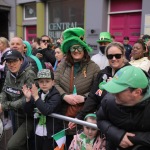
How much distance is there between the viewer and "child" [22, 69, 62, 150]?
2627 millimetres

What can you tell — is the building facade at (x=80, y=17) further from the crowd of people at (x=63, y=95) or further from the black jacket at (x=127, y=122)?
the black jacket at (x=127, y=122)

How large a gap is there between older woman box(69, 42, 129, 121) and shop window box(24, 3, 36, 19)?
9.27m

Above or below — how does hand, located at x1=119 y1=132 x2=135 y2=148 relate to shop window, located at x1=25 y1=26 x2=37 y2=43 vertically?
below

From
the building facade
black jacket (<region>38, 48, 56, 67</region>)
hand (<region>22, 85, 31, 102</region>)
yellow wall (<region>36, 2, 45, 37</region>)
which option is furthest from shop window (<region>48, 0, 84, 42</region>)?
hand (<region>22, 85, 31, 102</region>)

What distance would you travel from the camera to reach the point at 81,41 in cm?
287

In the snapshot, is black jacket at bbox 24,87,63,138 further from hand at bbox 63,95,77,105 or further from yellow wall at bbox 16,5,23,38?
yellow wall at bbox 16,5,23,38

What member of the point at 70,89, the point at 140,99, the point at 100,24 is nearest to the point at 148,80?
the point at 140,99

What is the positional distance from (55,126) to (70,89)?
1.54ft

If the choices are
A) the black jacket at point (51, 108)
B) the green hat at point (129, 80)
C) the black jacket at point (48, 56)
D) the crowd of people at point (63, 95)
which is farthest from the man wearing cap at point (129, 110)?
the black jacket at point (48, 56)

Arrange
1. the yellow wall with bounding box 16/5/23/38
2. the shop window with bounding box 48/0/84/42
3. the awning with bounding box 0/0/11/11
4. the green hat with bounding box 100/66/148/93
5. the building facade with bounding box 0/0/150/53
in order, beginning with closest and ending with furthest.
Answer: the green hat with bounding box 100/66/148/93 → the building facade with bounding box 0/0/150/53 → the shop window with bounding box 48/0/84/42 → the awning with bounding box 0/0/11/11 → the yellow wall with bounding box 16/5/23/38

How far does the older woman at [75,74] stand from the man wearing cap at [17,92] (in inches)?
15.5

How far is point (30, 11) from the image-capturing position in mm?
11234

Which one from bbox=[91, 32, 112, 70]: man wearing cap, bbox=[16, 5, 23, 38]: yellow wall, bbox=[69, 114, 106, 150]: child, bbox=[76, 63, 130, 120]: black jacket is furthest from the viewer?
bbox=[16, 5, 23, 38]: yellow wall

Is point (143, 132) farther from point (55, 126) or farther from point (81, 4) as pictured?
point (81, 4)
